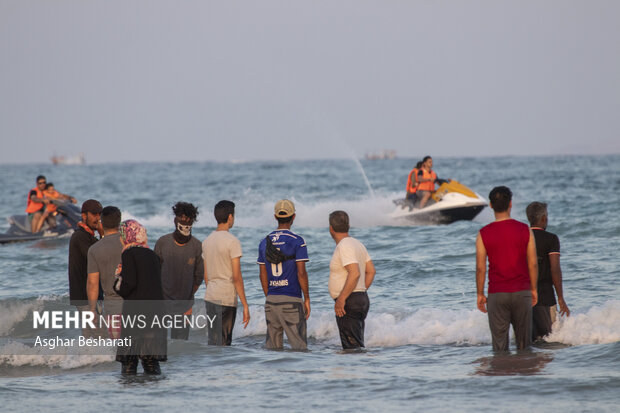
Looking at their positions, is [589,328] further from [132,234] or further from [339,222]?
[132,234]

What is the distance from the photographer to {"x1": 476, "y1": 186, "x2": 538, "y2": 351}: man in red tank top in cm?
648

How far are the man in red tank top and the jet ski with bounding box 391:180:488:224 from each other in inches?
525

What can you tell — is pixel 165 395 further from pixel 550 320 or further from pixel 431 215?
pixel 431 215

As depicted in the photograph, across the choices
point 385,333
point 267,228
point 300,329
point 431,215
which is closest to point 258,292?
point 385,333

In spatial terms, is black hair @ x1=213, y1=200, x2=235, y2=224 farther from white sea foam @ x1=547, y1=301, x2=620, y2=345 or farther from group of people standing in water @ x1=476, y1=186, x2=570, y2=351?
white sea foam @ x1=547, y1=301, x2=620, y2=345

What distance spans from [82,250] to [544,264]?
4124 mm

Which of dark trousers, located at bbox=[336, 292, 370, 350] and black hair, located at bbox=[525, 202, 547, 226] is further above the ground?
black hair, located at bbox=[525, 202, 547, 226]

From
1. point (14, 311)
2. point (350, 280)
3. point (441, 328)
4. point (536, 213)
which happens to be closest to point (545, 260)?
point (536, 213)

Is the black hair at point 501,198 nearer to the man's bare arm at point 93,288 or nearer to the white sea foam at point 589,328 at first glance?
the white sea foam at point 589,328

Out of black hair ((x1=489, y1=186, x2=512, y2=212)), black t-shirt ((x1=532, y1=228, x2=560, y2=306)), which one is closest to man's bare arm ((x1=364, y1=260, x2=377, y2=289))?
black hair ((x1=489, y1=186, x2=512, y2=212))

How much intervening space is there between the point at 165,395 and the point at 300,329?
5.12ft

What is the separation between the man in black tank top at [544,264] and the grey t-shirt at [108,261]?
3.60 m

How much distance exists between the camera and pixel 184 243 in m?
7.19

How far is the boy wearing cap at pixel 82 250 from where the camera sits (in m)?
6.55
